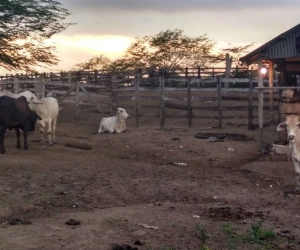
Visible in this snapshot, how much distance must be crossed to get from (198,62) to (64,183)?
34.1 meters

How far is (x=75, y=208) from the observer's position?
10508 millimetres

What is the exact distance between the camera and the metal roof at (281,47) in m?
16.3

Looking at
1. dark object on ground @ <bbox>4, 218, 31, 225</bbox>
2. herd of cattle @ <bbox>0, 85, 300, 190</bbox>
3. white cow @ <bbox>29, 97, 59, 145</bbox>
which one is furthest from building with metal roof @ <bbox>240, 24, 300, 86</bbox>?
dark object on ground @ <bbox>4, 218, 31, 225</bbox>

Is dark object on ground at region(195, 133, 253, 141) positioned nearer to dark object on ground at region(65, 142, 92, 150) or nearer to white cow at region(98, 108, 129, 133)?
white cow at region(98, 108, 129, 133)

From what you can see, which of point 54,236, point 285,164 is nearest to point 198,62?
point 285,164

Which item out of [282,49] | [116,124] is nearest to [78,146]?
[116,124]

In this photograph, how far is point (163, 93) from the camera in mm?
21703

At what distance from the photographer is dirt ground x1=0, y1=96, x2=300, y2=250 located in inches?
341

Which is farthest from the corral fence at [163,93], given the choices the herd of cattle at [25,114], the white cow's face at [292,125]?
the white cow's face at [292,125]

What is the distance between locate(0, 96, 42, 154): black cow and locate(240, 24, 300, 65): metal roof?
6.25m

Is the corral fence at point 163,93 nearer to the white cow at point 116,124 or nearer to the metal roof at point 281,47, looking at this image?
the white cow at point 116,124

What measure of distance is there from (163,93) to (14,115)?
7092 millimetres

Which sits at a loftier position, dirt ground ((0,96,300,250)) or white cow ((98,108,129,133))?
white cow ((98,108,129,133))

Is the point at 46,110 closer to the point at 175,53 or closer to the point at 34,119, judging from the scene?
the point at 34,119
